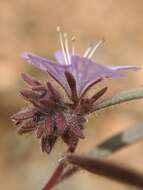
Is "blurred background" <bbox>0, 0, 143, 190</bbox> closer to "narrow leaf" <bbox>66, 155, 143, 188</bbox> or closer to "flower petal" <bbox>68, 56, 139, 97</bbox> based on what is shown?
"flower petal" <bbox>68, 56, 139, 97</bbox>

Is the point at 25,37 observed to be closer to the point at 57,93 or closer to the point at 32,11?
the point at 32,11

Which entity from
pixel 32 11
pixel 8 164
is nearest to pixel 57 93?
pixel 8 164

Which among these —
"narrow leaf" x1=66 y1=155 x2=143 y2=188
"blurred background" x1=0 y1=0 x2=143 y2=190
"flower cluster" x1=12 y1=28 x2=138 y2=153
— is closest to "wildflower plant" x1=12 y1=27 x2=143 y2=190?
"flower cluster" x1=12 y1=28 x2=138 y2=153

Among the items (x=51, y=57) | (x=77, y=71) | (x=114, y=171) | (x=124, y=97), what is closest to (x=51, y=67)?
(x=77, y=71)

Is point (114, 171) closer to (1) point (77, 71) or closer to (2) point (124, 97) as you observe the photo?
(1) point (77, 71)

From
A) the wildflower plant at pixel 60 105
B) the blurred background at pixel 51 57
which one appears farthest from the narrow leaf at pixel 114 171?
the blurred background at pixel 51 57
